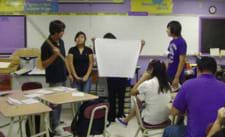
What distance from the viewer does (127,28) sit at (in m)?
7.34

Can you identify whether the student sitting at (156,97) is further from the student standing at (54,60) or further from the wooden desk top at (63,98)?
the student standing at (54,60)

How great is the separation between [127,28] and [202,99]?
4.92 meters

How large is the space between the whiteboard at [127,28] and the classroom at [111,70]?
0.02m

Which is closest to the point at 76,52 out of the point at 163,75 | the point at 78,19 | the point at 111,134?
the point at 111,134

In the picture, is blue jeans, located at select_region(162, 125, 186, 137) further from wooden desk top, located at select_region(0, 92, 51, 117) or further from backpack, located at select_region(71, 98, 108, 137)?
wooden desk top, located at select_region(0, 92, 51, 117)

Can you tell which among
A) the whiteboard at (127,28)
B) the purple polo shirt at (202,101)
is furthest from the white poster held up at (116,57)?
the purple polo shirt at (202,101)

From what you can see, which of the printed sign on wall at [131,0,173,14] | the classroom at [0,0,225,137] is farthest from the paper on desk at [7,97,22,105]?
the printed sign on wall at [131,0,173,14]

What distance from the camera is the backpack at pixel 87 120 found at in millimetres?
3266

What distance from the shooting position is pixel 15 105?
3.21 metres

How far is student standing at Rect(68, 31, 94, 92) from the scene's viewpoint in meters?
5.06

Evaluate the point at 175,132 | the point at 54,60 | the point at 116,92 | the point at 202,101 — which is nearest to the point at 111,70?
the point at 116,92

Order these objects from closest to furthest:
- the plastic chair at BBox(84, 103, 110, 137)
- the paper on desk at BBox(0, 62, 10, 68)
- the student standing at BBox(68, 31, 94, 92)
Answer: the plastic chair at BBox(84, 103, 110, 137)
the student standing at BBox(68, 31, 94, 92)
the paper on desk at BBox(0, 62, 10, 68)

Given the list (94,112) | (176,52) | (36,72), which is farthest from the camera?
Result: (36,72)

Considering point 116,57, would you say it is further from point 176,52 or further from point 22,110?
point 22,110
